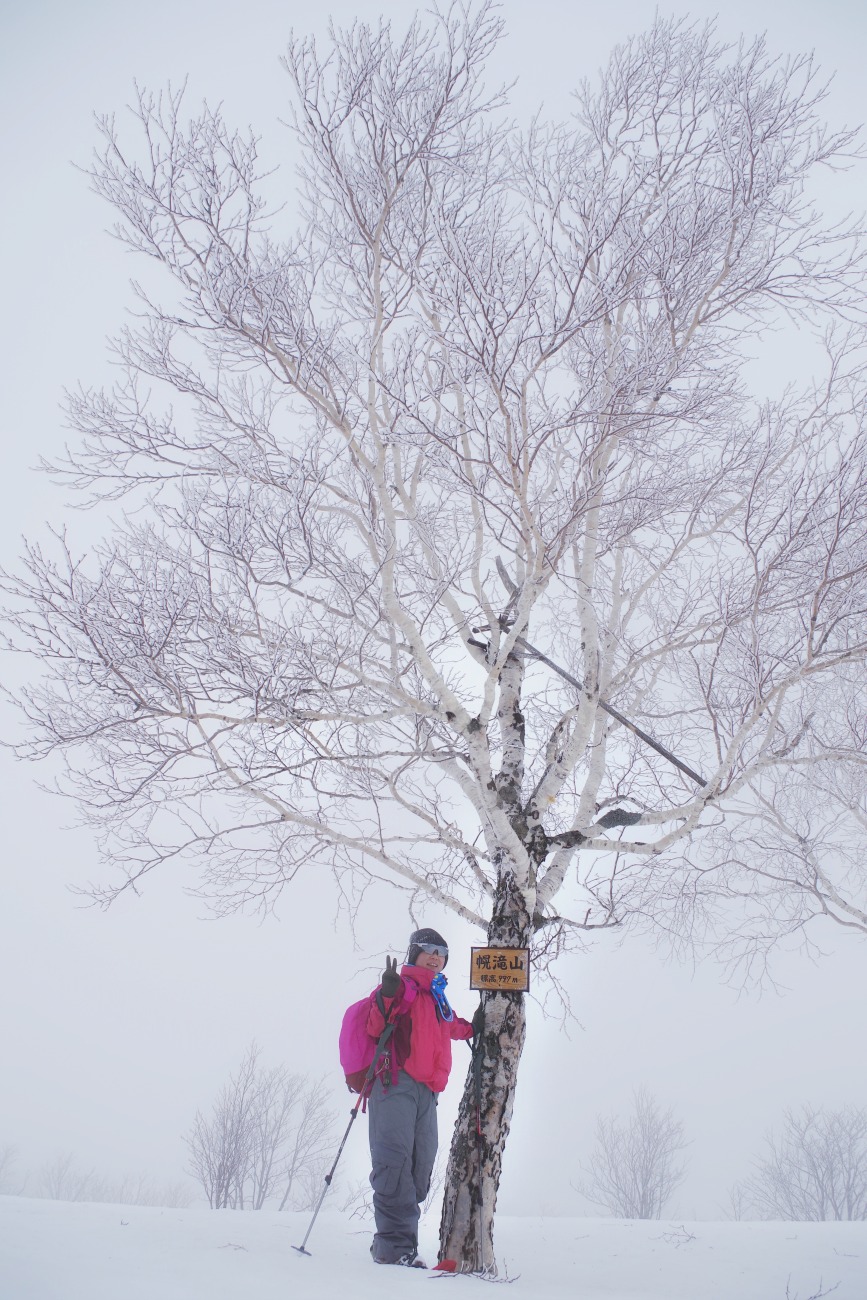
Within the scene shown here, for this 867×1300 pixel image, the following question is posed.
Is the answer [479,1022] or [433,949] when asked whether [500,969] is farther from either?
[433,949]

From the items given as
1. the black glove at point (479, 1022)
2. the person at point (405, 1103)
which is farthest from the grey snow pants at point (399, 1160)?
the black glove at point (479, 1022)

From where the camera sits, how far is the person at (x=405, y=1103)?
349 cm

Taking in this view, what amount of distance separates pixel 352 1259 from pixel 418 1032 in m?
0.91

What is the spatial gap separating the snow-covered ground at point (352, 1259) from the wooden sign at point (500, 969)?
1208 mm

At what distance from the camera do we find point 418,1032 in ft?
12.1

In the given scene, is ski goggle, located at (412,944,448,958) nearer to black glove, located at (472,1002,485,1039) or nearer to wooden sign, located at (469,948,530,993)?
wooden sign, located at (469,948,530,993)

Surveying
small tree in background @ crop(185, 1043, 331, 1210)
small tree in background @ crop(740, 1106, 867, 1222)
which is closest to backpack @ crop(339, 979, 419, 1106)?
small tree in background @ crop(185, 1043, 331, 1210)

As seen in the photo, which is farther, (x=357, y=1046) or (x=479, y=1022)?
(x=479, y=1022)

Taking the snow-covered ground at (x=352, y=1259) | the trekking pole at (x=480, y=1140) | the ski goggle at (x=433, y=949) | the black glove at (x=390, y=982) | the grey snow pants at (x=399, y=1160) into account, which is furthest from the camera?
the ski goggle at (x=433, y=949)

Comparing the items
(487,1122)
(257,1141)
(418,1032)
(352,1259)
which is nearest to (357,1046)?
(418,1032)

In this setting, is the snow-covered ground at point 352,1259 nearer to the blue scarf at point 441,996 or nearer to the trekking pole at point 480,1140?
the trekking pole at point 480,1140

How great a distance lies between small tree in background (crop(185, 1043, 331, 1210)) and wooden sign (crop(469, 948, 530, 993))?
15.5m

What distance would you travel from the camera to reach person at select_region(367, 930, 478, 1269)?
3488 mm

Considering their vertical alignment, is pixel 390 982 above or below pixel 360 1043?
above
